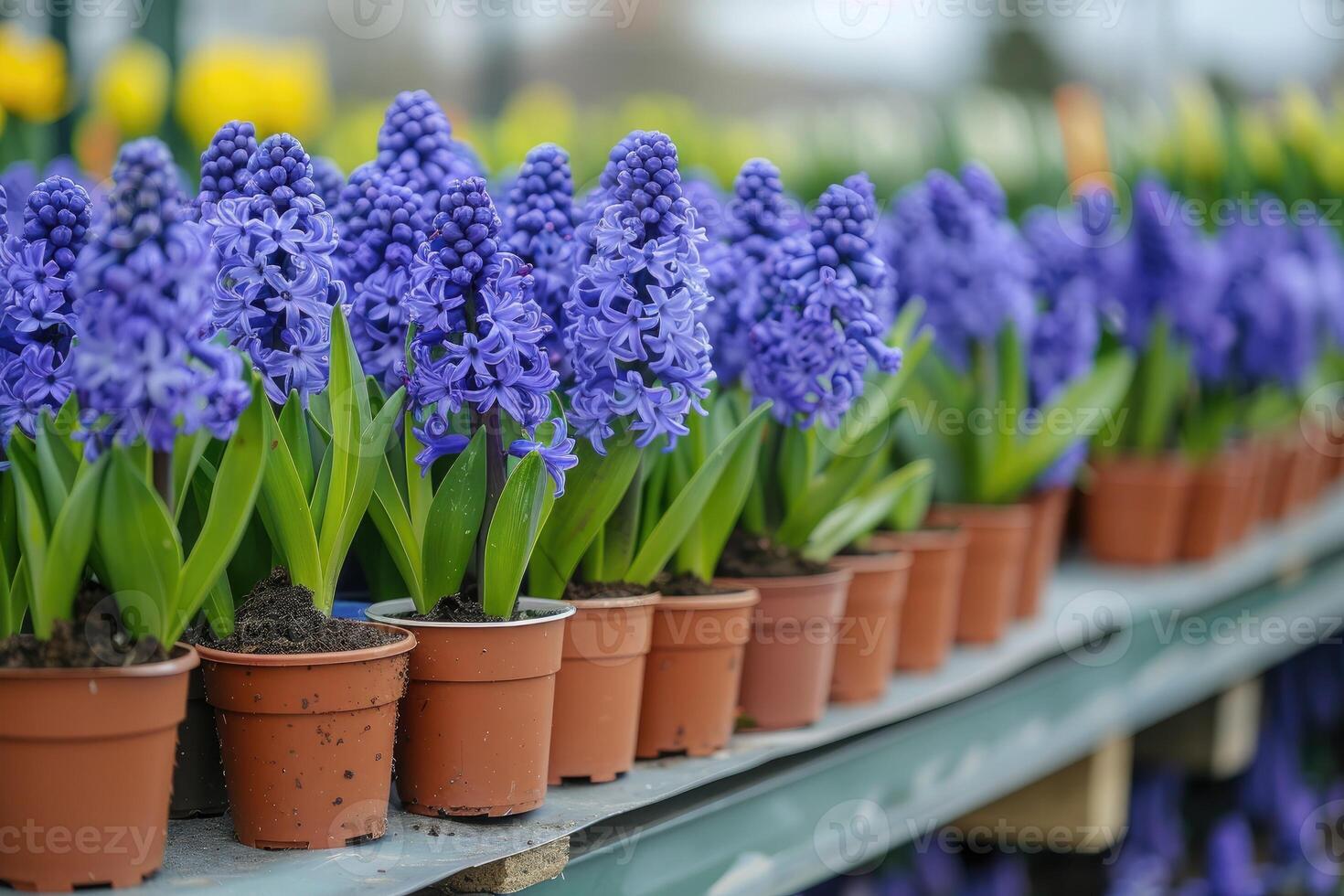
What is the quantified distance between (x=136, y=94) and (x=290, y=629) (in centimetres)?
243

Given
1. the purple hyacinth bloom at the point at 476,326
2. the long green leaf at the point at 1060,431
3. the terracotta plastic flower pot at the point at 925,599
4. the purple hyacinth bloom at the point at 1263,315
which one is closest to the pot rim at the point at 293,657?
the purple hyacinth bloom at the point at 476,326

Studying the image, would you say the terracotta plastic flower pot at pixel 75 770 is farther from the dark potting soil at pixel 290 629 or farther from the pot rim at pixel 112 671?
the dark potting soil at pixel 290 629

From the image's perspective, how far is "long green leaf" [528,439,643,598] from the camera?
125cm

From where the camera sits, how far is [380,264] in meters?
1.30

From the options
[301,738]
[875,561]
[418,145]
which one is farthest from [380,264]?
[875,561]

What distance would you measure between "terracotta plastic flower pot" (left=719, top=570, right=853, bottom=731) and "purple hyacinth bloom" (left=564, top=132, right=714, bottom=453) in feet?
1.07

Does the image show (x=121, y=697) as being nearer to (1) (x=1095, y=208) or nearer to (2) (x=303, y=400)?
(2) (x=303, y=400)

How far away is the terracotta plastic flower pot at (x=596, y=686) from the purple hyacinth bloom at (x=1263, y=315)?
194 cm

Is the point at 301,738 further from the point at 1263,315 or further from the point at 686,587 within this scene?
the point at 1263,315

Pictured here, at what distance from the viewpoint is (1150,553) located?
2.66 metres

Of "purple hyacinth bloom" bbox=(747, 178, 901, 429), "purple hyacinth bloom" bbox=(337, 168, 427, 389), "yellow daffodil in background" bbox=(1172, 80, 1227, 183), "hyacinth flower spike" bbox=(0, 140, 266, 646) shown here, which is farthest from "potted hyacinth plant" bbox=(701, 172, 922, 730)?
"yellow daffodil in background" bbox=(1172, 80, 1227, 183)

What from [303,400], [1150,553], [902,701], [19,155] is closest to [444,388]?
[303,400]

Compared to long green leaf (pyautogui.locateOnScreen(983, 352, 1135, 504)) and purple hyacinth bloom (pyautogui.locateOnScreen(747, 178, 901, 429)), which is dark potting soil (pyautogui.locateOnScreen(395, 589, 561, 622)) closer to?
purple hyacinth bloom (pyautogui.locateOnScreen(747, 178, 901, 429))

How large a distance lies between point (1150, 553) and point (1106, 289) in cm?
52
